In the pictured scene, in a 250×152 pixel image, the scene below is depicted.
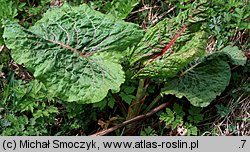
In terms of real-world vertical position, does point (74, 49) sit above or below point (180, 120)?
above

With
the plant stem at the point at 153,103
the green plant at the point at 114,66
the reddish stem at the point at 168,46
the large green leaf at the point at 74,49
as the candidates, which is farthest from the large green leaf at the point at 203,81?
the large green leaf at the point at 74,49

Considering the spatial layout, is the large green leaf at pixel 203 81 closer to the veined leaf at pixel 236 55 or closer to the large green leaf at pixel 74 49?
the veined leaf at pixel 236 55

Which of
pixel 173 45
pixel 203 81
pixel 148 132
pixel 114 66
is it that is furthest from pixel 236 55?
pixel 114 66

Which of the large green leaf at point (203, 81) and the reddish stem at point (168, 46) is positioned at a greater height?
the reddish stem at point (168, 46)

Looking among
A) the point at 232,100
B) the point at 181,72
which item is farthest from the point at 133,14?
the point at 232,100

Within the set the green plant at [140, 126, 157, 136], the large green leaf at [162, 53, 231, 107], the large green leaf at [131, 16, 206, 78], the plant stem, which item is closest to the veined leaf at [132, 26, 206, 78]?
the large green leaf at [131, 16, 206, 78]

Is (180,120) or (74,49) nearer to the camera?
(74,49)

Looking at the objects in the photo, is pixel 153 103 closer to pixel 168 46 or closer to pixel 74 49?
pixel 168 46

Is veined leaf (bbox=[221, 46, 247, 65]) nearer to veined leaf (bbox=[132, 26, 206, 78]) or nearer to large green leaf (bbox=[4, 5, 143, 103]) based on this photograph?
Result: veined leaf (bbox=[132, 26, 206, 78])
